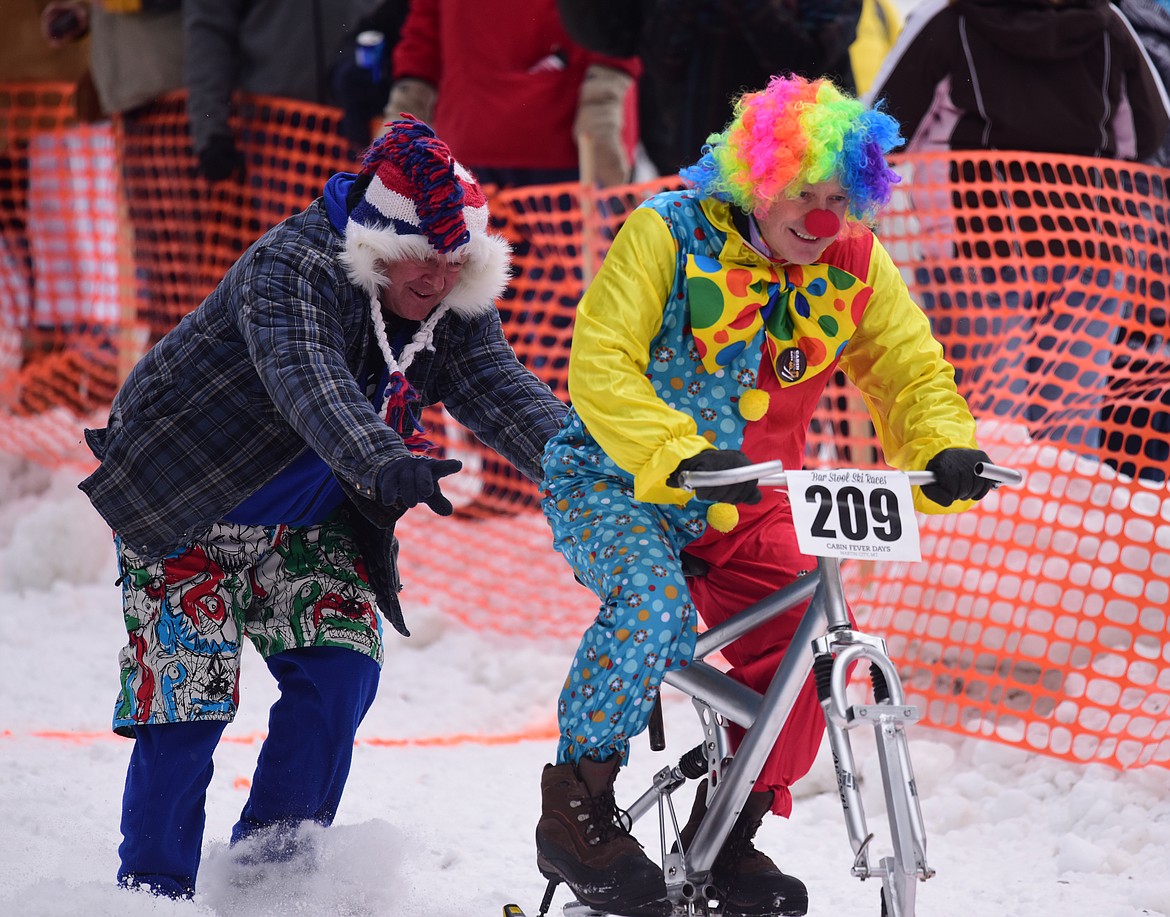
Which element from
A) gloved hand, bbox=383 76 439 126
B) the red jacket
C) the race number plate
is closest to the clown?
the race number plate

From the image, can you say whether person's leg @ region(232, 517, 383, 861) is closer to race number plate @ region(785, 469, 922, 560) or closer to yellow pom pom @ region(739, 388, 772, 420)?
yellow pom pom @ region(739, 388, 772, 420)

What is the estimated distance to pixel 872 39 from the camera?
6.88 meters

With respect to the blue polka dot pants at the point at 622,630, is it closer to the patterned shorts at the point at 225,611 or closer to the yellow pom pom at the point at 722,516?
the yellow pom pom at the point at 722,516

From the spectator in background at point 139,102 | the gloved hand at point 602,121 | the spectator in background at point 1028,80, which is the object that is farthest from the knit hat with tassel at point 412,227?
the spectator in background at point 139,102

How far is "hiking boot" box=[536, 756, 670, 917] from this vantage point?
2.98m

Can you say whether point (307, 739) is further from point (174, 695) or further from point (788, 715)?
point (788, 715)

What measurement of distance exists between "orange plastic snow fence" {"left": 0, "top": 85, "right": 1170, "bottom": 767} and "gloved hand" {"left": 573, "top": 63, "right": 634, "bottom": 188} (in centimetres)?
13

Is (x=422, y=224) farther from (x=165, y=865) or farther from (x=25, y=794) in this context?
(x=25, y=794)

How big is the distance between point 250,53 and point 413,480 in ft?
14.3

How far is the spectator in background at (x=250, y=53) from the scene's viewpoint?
6.52 meters

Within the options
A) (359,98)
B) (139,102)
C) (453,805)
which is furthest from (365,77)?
(453,805)

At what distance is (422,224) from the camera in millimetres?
3219

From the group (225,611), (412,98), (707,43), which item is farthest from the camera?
(412,98)

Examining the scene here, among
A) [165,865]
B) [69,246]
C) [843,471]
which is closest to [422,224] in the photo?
[843,471]
